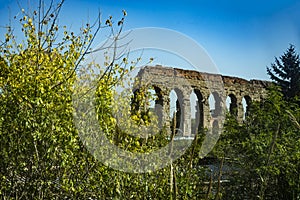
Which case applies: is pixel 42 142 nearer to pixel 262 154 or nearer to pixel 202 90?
pixel 262 154

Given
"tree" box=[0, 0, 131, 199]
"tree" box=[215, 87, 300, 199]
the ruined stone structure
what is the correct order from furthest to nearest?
the ruined stone structure, "tree" box=[215, 87, 300, 199], "tree" box=[0, 0, 131, 199]

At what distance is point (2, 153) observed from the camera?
333 centimetres

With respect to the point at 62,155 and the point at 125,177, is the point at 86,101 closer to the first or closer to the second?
the point at 62,155

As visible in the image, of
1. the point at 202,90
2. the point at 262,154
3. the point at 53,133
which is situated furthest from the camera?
the point at 202,90

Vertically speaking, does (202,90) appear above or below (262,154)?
above

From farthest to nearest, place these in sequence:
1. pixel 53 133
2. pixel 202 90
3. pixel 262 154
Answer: pixel 202 90
pixel 262 154
pixel 53 133

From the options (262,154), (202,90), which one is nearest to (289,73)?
(202,90)

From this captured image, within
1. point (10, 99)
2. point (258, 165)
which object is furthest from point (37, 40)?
point (258, 165)

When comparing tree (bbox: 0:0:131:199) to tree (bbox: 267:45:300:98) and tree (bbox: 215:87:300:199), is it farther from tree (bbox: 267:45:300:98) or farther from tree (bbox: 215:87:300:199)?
tree (bbox: 267:45:300:98)

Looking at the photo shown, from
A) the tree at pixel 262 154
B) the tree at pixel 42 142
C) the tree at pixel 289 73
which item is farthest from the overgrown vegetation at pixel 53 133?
the tree at pixel 289 73

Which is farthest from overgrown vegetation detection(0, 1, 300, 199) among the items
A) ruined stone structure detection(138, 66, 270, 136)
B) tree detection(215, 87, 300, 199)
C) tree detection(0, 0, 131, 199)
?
ruined stone structure detection(138, 66, 270, 136)

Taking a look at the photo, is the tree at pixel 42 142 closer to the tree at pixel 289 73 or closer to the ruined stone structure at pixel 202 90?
the ruined stone structure at pixel 202 90

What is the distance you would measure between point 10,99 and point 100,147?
2.91ft

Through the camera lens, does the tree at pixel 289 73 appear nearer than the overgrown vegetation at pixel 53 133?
No
